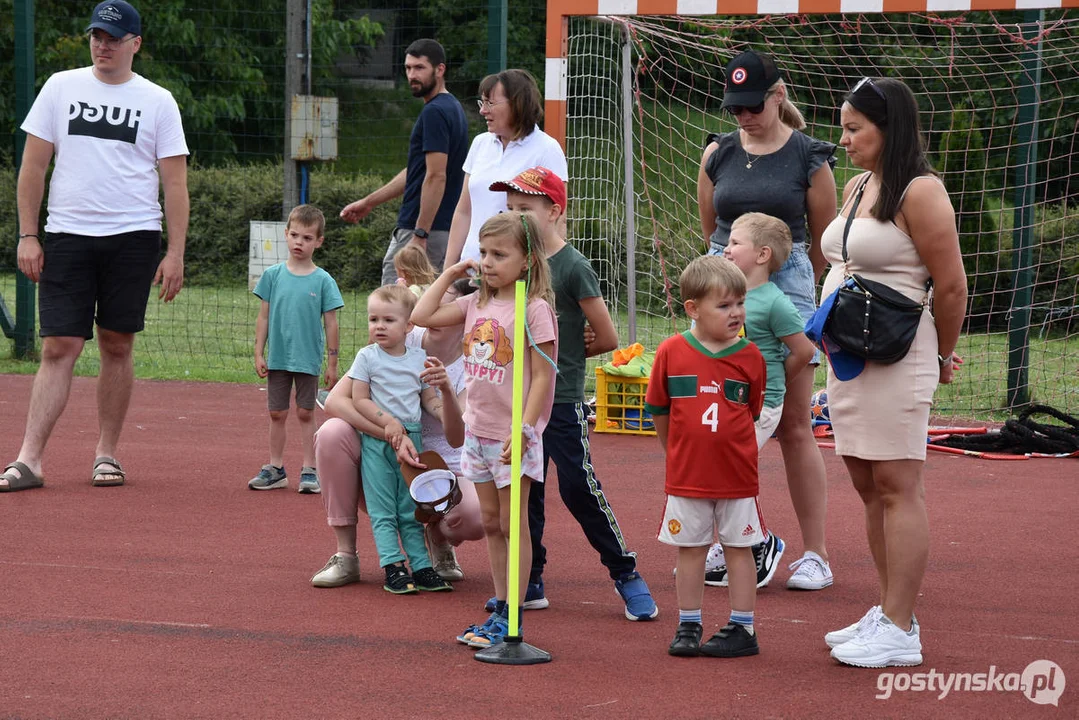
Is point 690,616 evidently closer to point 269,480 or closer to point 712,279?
point 712,279

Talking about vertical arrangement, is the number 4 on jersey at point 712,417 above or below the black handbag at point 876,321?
below

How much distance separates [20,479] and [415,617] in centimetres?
298

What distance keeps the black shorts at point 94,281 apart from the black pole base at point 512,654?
3.52m

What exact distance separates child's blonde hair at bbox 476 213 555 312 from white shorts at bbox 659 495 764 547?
797 millimetres

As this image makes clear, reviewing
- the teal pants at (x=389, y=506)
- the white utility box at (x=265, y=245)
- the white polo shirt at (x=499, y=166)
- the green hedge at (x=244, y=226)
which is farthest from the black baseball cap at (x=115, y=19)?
the green hedge at (x=244, y=226)

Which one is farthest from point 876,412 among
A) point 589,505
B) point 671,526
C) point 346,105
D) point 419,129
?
point 346,105

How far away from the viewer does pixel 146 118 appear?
7.01 meters

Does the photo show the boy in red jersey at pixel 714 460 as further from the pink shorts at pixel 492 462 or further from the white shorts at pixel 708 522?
the pink shorts at pixel 492 462

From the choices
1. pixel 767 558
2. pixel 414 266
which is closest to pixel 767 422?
pixel 767 558

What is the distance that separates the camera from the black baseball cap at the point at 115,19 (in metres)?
6.80

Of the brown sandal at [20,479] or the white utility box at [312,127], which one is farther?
the white utility box at [312,127]

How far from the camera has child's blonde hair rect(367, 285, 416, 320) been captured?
17.6ft

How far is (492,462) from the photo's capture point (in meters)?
4.43
